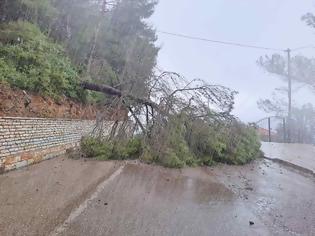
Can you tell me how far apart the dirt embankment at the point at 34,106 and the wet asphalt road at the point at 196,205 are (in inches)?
130

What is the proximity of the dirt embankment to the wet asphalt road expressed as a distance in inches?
130

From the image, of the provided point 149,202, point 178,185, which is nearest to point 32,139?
point 178,185

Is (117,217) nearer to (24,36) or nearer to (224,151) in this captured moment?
(224,151)

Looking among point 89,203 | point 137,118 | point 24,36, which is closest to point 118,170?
point 137,118

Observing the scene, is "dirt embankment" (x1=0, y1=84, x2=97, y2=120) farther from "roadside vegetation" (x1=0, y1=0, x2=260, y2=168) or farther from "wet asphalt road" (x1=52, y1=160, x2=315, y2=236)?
"wet asphalt road" (x1=52, y1=160, x2=315, y2=236)

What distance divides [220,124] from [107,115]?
3579 mm

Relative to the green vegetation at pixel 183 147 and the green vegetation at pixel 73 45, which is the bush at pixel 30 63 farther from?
the green vegetation at pixel 183 147

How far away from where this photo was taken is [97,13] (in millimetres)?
19203

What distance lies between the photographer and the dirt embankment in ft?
30.3

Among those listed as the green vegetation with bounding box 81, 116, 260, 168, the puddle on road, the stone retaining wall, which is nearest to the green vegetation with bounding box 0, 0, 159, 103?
the stone retaining wall

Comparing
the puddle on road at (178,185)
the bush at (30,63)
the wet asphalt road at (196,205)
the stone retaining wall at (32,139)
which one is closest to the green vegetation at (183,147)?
the puddle on road at (178,185)

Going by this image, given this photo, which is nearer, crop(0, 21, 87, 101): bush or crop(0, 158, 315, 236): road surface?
crop(0, 158, 315, 236): road surface

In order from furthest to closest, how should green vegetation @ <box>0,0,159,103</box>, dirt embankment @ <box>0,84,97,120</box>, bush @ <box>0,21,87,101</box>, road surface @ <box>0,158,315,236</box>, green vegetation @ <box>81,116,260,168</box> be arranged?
green vegetation @ <box>0,0,159,103</box>
bush @ <box>0,21,87,101</box>
green vegetation @ <box>81,116,260,168</box>
dirt embankment @ <box>0,84,97,120</box>
road surface @ <box>0,158,315,236</box>

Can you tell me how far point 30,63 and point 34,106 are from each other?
1830mm
